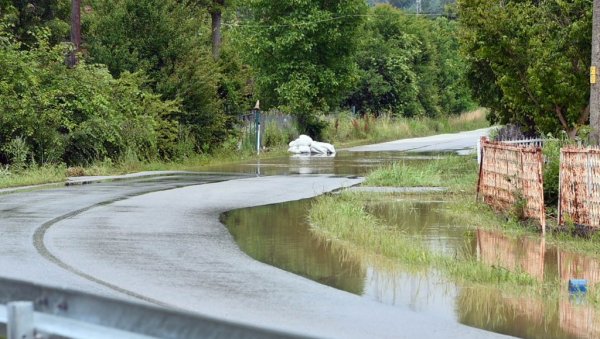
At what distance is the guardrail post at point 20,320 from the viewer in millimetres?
4723

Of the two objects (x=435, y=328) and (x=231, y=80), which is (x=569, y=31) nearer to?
(x=435, y=328)

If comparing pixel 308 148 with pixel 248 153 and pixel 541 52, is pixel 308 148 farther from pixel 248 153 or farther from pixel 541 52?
pixel 541 52

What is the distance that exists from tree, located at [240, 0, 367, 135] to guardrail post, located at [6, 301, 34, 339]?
44.1 meters

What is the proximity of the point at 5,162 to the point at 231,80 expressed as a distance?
14.7m

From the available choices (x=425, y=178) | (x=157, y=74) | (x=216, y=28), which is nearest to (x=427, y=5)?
(x=216, y=28)

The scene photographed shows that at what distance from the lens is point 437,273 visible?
12.5 metres

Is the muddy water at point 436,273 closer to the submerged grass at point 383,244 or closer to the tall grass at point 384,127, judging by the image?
the submerged grass at point 383,244

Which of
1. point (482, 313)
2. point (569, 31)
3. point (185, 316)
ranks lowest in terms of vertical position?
point (482, 313)

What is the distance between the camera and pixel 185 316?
4.29 meters

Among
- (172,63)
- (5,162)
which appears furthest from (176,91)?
(5,162)

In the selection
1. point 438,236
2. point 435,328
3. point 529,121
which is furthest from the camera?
point 529,121

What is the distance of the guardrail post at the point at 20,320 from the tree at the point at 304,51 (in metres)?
44.1

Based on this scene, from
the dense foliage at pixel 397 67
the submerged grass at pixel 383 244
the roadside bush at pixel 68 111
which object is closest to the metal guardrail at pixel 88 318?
the submerged grass at pixel 383 244

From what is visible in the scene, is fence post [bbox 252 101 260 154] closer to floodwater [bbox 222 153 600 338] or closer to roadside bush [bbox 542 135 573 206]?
floodwater [bbox 222 153 600 338]
